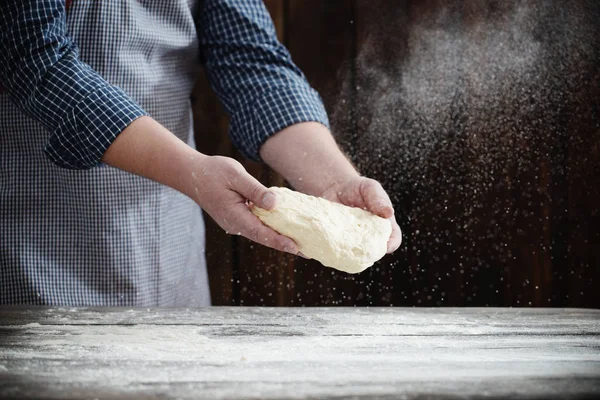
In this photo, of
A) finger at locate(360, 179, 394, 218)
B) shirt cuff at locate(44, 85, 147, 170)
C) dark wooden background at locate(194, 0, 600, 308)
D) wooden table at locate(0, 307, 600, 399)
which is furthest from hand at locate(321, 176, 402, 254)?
dark wooden background at locate(194, 0, 600, 308)

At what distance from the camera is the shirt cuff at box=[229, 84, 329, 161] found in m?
1.37

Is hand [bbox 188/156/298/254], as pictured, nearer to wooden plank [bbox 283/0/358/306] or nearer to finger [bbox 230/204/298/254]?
finger [bbox 230/204/298/254]

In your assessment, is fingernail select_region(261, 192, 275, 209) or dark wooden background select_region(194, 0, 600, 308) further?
dark wooden background select_region(194, 0, 600, 308)

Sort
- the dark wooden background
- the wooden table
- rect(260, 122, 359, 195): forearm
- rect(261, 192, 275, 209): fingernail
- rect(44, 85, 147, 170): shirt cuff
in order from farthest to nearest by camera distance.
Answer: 1. the dark wooden background
2. rect(260, 122, 359, 195): forearm
3. rect(44, 85, 147, 170): shirt cuff
4. rect(261, 192, 275, 209): fingernail
5. the wooden table

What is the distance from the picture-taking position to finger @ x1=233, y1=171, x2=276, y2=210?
1.04 meters

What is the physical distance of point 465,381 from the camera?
2.77 ft

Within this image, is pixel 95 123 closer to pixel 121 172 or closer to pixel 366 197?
pixel 121 172

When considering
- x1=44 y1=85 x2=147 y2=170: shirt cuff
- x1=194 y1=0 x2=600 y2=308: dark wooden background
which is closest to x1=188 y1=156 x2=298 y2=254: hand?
x1=44 y1=85 x2=147 y2=170: shirt cuff

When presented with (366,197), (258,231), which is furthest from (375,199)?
(258,231)

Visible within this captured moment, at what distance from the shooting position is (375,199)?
1.20 meters

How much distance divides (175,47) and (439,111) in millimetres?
756

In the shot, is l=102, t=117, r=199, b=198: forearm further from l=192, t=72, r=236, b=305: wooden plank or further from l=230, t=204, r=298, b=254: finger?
l=192, t=72, r=236, b=305: wooden plank

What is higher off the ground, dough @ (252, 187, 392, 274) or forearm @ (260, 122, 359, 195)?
forearm @ (260, 122, 359, 195)

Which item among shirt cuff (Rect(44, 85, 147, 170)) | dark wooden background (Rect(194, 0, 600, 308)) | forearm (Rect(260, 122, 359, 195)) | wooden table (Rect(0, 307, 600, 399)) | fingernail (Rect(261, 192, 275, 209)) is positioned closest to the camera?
wooden table (Rect(0, 307, 600, 399))
